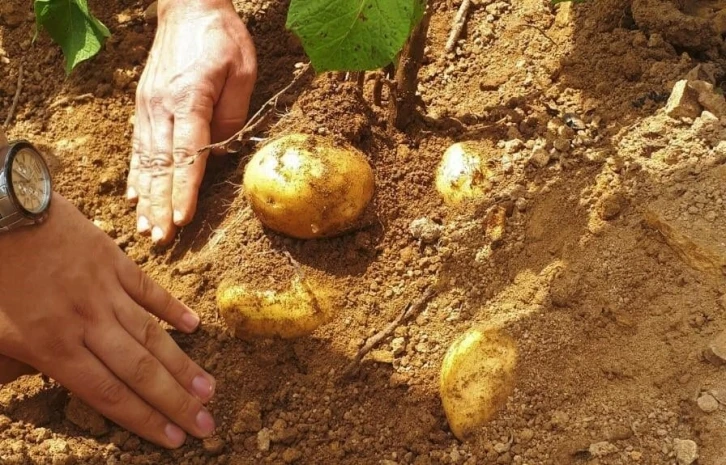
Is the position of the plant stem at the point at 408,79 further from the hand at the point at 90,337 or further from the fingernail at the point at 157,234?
the hand at the point at 90,337

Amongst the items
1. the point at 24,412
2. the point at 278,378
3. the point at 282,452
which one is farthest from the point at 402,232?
the point at 24,412

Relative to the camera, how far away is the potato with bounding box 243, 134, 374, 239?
160 centimetres

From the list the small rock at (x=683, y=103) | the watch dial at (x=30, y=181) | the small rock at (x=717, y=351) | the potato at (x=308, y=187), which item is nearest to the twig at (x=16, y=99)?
the watch dial at (x=30, y=181)

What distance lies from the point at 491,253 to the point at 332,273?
36cm

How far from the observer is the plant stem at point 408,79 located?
1659 mm

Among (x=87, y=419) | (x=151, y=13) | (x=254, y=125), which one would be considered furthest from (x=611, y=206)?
(x=151, y=13)

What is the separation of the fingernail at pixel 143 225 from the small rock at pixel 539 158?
0.95 meters

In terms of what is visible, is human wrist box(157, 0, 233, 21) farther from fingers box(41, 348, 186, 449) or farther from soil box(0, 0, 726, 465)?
fingers box(41, 348, 186, 449)

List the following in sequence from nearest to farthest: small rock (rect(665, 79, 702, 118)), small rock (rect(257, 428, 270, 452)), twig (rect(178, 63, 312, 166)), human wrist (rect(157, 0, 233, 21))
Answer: small rock (rect(257, 428, 270, 452)), small rock (rect(665, 79, 702, 118)), twig (rect(178, 63, 312, 166)), human wrist (rect(157, 0, 233, 21))

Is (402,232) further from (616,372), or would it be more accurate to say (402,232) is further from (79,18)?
(79,18)

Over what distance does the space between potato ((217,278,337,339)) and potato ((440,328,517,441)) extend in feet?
1.08

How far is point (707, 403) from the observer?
1.25 metres

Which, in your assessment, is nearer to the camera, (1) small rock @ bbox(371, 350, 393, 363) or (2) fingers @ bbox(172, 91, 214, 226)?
(1) small rock @ bbox(371, 350, 393, 363)

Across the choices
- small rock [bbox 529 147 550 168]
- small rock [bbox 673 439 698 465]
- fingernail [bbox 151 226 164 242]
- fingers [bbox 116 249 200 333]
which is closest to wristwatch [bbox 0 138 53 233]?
fingers [bbox 116 249 200 333]
